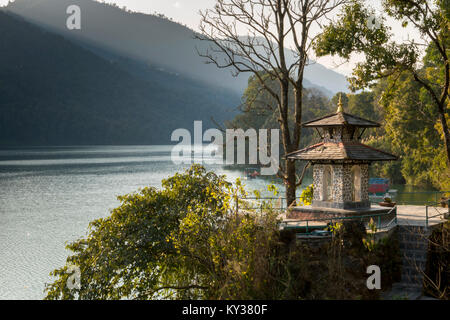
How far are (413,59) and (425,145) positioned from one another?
23.1 metres

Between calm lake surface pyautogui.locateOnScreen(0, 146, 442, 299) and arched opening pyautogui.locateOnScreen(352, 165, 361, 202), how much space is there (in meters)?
15.2

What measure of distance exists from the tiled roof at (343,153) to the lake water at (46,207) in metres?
9.66

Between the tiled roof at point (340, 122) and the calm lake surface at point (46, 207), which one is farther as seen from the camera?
the calm lake surface at point (46, 207)

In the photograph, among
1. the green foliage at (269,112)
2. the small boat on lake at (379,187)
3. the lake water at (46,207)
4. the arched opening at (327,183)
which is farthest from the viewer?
the green foliage at (269,112)

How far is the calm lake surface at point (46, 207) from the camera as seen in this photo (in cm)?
2523

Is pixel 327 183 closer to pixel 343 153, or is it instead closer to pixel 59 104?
pixel 343 153

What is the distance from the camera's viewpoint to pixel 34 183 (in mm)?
59969

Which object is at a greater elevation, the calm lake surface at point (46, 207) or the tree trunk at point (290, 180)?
the tree trunk at point (290, 180)

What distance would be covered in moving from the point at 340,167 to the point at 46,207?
3288 centimetres

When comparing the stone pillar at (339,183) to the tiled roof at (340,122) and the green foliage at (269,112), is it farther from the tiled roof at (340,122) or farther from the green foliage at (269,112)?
the green foliage at (269,112)

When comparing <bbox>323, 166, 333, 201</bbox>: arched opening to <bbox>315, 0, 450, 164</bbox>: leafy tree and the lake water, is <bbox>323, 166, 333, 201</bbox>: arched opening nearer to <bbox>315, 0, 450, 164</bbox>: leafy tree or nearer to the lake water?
<bbox>315, 0, 450, 164</bbox>: leafy tree

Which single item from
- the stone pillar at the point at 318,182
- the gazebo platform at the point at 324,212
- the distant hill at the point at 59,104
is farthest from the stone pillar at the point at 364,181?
the distant hill at the point at 59,104

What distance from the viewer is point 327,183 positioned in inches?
734
